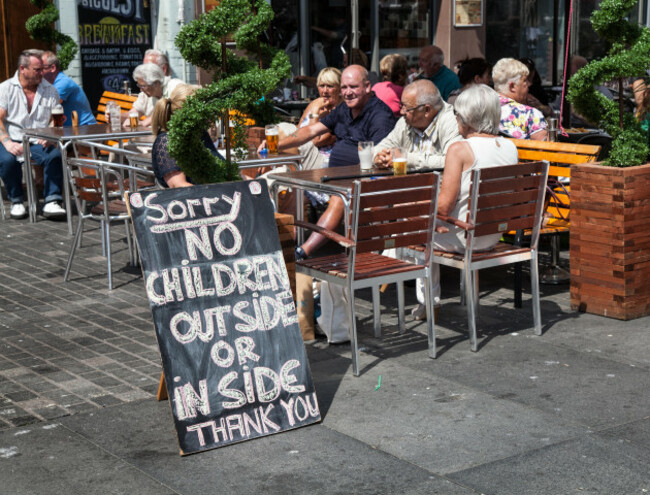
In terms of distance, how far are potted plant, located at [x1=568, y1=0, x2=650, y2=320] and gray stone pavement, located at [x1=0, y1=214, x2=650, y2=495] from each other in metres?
0.18

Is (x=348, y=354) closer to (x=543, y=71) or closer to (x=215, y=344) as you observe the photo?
(x=215, y=344)

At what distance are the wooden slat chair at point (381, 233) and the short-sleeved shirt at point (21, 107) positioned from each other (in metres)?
5.69

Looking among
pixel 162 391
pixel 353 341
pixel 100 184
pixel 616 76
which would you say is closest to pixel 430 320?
pixel 353 341

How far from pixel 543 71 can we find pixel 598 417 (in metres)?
12.8

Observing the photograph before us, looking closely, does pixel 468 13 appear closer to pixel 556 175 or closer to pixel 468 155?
pixel 556 175

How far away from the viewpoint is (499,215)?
602 cm

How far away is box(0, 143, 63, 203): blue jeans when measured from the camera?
10438 millimetres

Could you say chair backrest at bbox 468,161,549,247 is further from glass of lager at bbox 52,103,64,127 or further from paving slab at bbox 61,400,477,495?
glass of lager at bbox 52,103,64,127

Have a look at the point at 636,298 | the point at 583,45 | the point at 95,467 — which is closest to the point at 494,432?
the point at 95,467

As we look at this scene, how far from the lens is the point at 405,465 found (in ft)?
14.2

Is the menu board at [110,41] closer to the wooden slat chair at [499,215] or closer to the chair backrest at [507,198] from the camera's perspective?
the wooden slat chair at [499,215]

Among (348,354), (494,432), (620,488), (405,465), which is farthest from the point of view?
(348,354)

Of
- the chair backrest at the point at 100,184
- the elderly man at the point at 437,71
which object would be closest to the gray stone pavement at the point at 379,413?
the chair backrest at the point at 100,184

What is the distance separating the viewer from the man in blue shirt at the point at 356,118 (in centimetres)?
774
